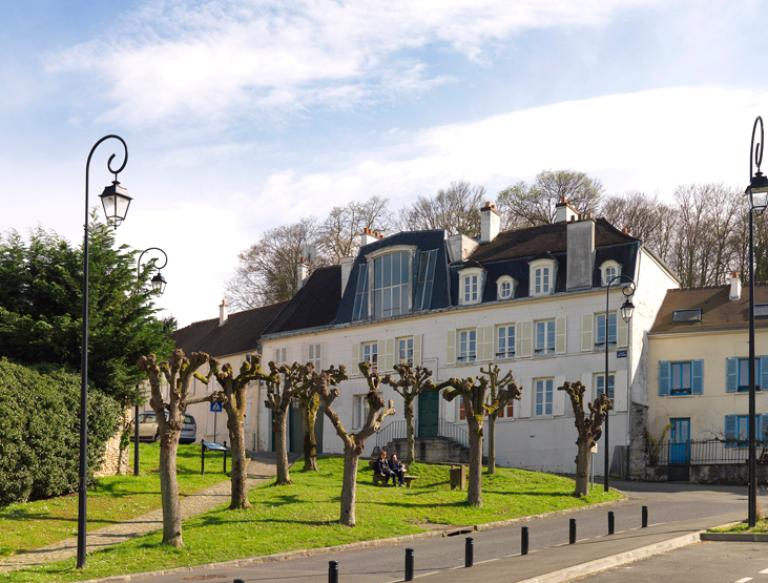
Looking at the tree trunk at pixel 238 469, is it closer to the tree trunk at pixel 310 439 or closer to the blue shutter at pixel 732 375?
the tree trunk at pixel 310 439

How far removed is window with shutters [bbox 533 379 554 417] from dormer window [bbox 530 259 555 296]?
11.8 ft

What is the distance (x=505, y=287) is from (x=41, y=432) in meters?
23.6

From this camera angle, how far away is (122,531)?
23.1 metres

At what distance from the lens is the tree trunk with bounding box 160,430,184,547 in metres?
20.8

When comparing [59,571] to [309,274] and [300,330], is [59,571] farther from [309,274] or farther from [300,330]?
[309,274]

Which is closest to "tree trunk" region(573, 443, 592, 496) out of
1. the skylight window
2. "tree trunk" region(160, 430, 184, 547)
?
the skylight window

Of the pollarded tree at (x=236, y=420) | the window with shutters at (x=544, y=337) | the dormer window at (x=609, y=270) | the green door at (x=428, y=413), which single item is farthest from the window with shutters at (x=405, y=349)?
the pollarded tree at (x=236, y=420)

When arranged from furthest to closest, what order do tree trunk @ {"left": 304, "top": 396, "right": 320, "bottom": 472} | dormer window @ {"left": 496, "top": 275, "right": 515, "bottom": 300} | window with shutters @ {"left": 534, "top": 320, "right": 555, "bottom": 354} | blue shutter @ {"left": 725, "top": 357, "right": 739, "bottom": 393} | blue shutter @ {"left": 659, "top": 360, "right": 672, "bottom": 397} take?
dormer window @ {"left": 496, "top": 275, "right": 515, "bottom": 300} → window with shutters @ {"left": 534, "top": 320, "right": 555, "bottom": 354} → blue shutter @ {"left": 659, "top": 360, "right": 672, "bottom": 397} → blue shutter @ {"left": 725, "top": 357, "right": 739, "bottom": 393} → tree trunk @ {"left": 304, "top": 396, "right": 320, "bottom": 472}

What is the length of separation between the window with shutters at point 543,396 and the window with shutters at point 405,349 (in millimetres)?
6275

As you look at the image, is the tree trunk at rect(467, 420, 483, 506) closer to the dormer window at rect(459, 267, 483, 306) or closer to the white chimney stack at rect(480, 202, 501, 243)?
the dormer window at rect(459, 267, 483, 306)

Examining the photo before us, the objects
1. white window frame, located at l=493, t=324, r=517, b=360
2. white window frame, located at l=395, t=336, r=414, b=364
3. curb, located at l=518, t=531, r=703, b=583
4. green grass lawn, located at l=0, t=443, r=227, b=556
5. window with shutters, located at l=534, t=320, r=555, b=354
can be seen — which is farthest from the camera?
white window frame, located at l=395, t=336, r=414, b=364

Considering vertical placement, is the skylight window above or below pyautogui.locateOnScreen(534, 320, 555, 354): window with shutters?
above

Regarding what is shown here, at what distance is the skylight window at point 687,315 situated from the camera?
42672mm

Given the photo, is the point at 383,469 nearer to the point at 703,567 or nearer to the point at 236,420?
the point at 236,420
